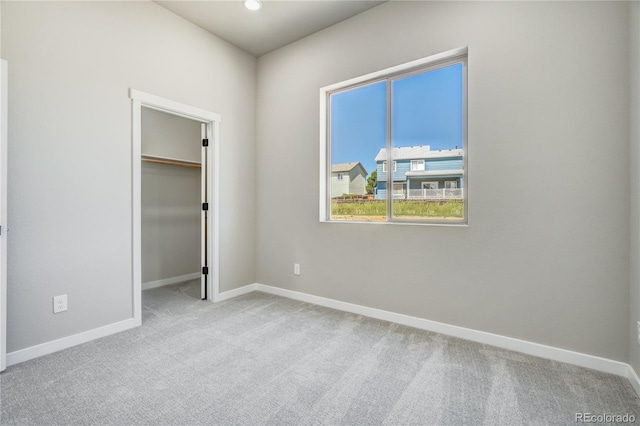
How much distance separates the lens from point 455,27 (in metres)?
2.45

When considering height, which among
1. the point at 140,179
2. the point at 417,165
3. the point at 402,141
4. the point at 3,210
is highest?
the point at 402,141

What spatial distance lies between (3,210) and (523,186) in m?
3.45

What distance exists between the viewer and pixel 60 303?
2.25 m

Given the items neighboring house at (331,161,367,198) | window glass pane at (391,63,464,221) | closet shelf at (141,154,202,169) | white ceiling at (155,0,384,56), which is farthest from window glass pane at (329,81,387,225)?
closet shelf at (141,154,202,169)

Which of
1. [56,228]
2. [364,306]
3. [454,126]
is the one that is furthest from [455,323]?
[56,228]

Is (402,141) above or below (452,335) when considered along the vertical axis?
above

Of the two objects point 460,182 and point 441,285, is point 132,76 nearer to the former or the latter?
point 460,182

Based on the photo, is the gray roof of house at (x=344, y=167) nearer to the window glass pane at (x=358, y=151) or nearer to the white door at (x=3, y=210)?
the window glass pane at (x=358, y=151)

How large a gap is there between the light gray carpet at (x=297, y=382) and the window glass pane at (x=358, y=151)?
1211 millimetres

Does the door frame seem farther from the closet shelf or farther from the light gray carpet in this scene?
the closet shelf

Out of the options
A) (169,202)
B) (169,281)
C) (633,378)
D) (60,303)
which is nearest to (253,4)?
(169,202)

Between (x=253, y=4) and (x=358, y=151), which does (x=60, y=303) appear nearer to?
(x=358, y=151)

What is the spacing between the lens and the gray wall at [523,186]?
6.32 ft

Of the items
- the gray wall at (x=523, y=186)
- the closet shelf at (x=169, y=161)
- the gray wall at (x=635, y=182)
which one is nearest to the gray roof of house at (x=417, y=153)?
the gray wall at (x=523, y=186)
